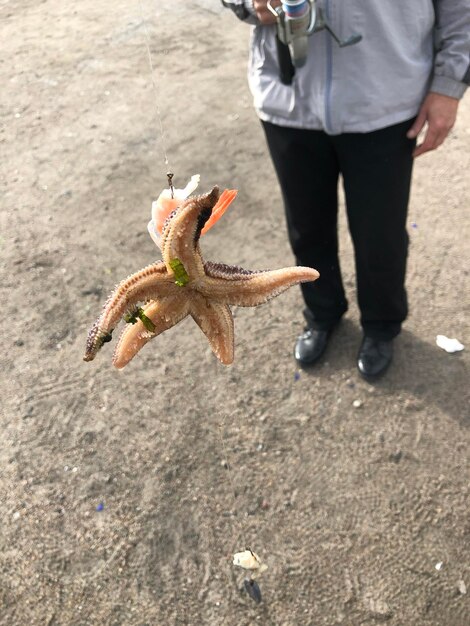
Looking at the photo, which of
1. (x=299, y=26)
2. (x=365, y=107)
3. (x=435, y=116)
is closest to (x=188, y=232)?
(x=299, y=26)

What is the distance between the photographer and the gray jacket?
8.04 ft

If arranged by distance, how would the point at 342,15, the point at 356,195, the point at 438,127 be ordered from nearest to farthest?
the point at 342,15, the point at 438,127, the point at 356,195

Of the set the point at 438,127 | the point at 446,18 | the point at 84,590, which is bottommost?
the point at 84,590

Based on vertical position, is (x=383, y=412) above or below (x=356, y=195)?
below

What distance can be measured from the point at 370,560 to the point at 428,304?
1.81m

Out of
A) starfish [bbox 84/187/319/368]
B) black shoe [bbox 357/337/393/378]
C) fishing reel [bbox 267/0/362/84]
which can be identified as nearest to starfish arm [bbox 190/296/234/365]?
starfish [bbox 84/187/319/368]

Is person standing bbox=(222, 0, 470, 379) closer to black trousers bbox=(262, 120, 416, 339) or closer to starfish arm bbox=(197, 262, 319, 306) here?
black trousers bbox=(262, 120, 416, 339)

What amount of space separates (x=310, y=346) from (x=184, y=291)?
2283 mm

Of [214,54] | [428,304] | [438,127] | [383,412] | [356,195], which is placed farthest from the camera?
[214,54]

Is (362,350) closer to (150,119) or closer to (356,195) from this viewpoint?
(356,195)

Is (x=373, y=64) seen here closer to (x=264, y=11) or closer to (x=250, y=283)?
(x=264, y=11)

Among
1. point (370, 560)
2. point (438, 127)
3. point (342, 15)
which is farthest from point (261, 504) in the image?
point (342, 15)

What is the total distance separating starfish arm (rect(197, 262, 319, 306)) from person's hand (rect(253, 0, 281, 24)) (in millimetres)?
1396

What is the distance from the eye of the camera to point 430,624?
2758 millimetres
